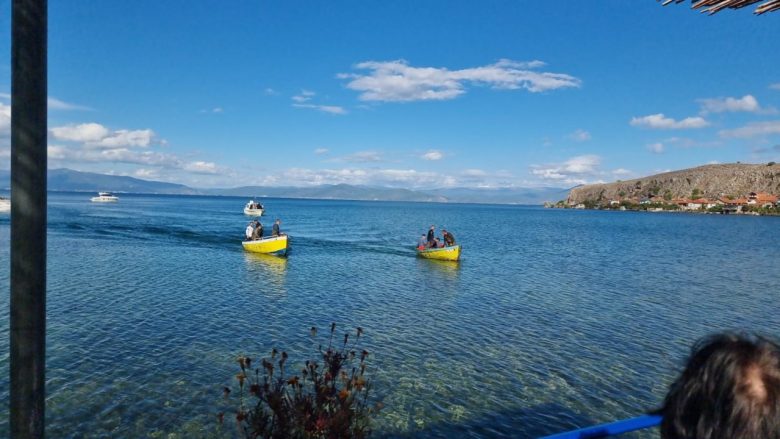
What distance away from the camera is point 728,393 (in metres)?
1.72

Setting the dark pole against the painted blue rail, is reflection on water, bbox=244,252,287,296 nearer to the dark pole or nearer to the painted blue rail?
the painted blue rail

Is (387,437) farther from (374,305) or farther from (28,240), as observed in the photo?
(374,305)

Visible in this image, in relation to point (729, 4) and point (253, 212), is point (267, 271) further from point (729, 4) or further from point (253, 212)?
point (253, 212)

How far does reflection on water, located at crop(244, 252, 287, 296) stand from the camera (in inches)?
991

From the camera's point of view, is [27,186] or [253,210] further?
[253,210]

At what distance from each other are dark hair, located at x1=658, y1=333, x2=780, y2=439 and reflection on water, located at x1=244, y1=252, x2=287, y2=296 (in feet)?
75.2

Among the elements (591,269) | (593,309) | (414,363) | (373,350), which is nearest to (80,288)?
(373,350)

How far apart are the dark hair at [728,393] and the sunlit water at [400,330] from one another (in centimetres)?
58

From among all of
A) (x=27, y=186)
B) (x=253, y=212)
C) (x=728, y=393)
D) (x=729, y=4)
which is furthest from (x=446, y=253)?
(x=253, y=212)

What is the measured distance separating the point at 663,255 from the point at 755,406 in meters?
54.3

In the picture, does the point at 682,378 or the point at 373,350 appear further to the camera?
the point at 373,350

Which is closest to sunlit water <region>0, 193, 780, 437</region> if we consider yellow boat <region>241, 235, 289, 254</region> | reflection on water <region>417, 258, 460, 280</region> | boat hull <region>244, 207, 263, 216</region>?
reflection on water <region>417, 258, 460, 280</region>

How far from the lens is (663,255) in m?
49.4

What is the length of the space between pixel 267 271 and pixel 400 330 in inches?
606
